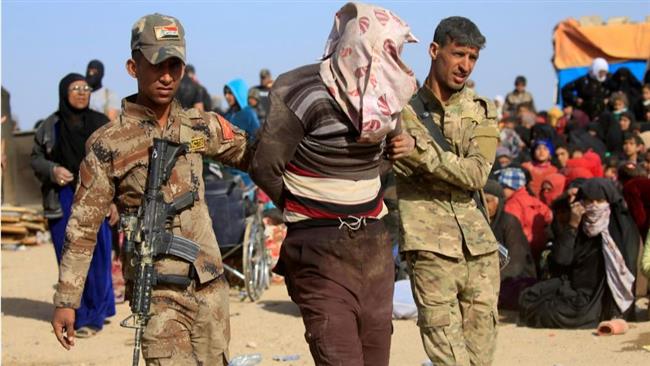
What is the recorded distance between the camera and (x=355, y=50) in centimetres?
477

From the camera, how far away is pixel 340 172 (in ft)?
16.0

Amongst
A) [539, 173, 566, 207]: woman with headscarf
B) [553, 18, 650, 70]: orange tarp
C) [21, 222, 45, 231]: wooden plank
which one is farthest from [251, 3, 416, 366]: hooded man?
[553, 18, 650, 70]: orange tarp

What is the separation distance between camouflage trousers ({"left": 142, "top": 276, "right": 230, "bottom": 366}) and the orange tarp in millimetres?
17497

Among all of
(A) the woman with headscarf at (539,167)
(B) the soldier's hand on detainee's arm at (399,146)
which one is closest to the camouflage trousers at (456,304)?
(B) the soldier's hand on detainee's arm at (399,146)

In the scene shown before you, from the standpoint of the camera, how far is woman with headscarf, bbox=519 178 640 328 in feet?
33.1

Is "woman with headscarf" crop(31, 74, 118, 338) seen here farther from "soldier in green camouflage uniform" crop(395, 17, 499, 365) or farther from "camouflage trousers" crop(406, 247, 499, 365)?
"camouflage trousers" crop(406, 247, 499, 365)

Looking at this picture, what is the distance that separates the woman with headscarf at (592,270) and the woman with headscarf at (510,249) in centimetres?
52

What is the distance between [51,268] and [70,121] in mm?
5735

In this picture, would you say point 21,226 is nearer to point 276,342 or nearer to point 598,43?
point 276,342

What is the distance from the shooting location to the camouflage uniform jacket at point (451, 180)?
19.5ft

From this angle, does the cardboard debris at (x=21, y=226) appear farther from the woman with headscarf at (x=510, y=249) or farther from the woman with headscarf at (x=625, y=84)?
the woman with headscarf at (x=625, y=84)

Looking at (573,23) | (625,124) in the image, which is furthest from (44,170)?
(573,23)

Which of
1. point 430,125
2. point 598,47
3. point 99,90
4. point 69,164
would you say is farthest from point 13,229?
point 430,125

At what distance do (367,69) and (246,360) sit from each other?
4.10m
